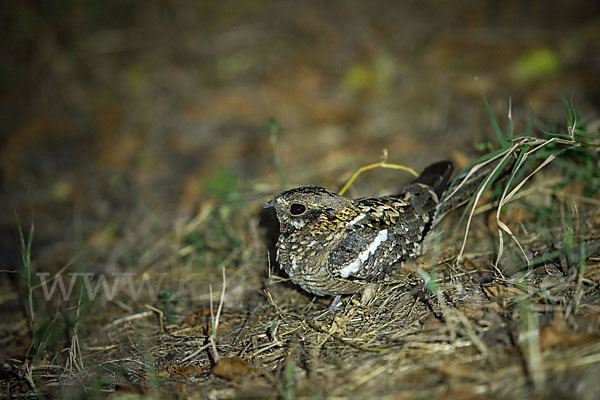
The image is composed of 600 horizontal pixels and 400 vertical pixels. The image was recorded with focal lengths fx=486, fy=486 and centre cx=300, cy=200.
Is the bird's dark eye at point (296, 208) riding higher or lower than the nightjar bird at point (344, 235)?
higher

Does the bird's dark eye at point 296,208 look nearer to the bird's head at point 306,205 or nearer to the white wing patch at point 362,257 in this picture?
the bird's head at point 306,205

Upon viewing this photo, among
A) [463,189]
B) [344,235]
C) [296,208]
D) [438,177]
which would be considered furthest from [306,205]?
[463,189]

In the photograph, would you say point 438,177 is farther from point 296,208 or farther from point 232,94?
point 232,94

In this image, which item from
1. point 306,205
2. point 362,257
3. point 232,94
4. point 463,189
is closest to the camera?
point 362,257

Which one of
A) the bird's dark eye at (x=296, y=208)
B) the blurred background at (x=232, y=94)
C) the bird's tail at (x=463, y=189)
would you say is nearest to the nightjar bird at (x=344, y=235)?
the bird's dark eye at (x=296, y=208)

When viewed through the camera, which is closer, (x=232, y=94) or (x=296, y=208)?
(x=296, y=208)

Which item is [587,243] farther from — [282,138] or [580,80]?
[282,138]
